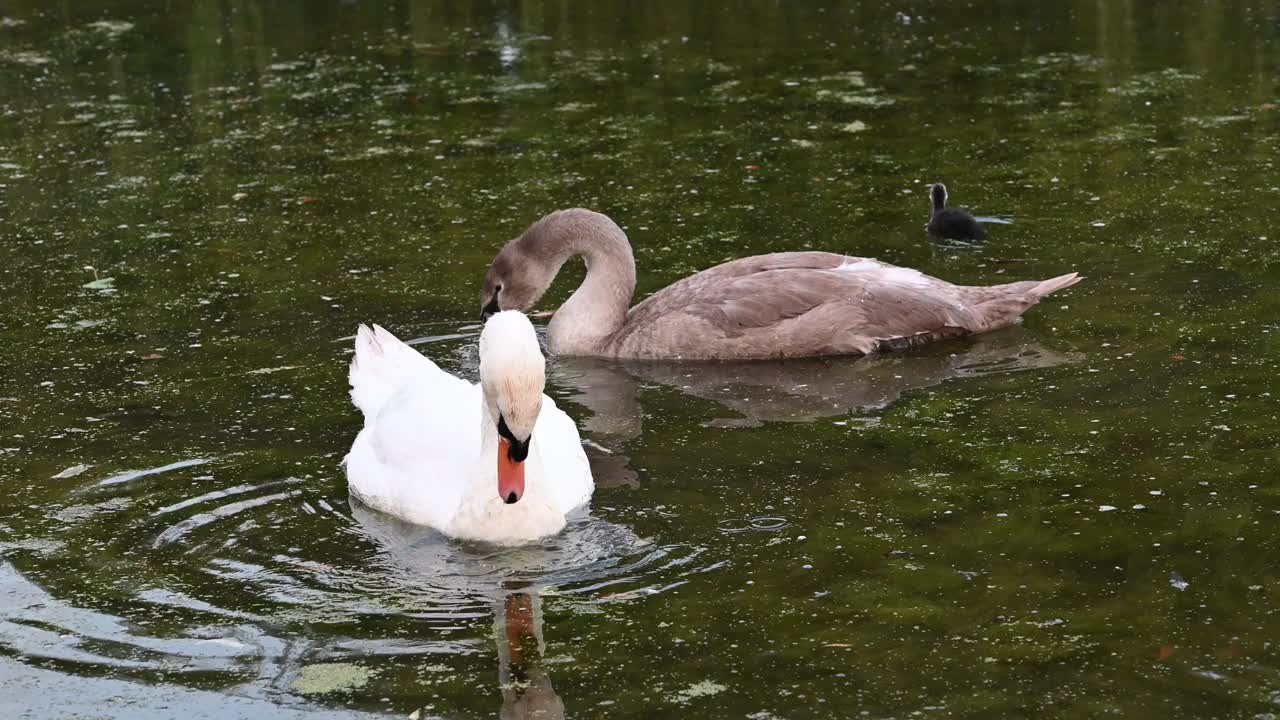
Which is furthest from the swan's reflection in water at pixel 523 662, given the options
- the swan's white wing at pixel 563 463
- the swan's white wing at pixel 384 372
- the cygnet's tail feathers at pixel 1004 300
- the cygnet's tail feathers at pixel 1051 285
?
the cygnet's tail feathers at pixel 1051 285

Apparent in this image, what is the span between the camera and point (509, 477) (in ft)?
19.7

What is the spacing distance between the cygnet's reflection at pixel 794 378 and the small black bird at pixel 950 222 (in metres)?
1.29

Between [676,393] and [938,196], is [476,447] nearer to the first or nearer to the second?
[676,393]

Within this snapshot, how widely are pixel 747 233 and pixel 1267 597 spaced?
5307 mm

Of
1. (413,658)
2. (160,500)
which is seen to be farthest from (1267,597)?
(160,500)

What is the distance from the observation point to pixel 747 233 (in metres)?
10.3

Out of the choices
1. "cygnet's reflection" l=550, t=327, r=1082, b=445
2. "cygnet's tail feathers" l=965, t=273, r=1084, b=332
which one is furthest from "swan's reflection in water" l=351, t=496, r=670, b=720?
"cygnet's tail feathers" l=965, t=273, r=1084, b=332

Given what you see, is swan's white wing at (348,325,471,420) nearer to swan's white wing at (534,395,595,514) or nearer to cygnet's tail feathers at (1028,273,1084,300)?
swan's white wing at (534,395,595,514)

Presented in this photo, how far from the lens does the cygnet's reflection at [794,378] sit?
771 centimetres

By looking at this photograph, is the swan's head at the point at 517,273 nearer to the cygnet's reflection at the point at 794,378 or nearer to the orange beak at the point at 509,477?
the cygnet's reflection at the point at 794,378

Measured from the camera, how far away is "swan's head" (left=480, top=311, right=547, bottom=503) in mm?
5840

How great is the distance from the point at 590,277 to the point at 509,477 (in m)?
3.13

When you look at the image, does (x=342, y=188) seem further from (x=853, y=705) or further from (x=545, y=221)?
(x=853, y=705)

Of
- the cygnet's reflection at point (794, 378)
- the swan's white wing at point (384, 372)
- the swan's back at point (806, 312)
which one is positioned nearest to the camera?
the swan's white wing at point (384, 372)
